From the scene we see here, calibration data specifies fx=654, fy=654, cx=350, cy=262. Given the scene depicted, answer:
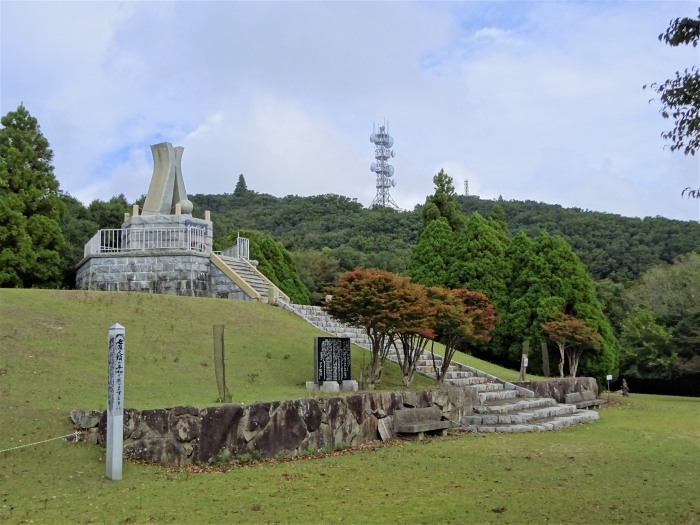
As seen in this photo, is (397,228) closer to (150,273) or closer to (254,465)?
(150,273)

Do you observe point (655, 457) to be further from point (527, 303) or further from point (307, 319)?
point (527, 303)

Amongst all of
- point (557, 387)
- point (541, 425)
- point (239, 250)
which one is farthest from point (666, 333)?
point (239, 250)

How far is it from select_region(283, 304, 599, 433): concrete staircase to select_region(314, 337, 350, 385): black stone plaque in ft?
9.72

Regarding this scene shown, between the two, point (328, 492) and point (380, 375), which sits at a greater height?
point (380, 375)

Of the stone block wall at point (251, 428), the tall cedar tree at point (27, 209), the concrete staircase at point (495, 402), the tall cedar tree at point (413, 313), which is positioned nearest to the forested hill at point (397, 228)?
the tall cedar tree at point (27, 209)

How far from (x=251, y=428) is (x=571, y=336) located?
712 inches

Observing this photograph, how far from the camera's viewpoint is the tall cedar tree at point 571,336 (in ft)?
81.5

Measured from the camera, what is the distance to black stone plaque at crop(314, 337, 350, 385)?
13742 millimetres

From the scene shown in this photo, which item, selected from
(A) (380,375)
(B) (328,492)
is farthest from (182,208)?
(B) (328,492)

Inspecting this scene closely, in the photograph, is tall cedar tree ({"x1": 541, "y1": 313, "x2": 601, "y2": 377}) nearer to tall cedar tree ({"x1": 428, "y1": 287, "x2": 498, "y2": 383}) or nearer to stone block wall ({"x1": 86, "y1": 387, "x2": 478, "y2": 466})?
tall cedar tree ({"x1": 428, "y1": 287, "x2": 498, "y2": 383})

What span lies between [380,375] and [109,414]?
8679 mm

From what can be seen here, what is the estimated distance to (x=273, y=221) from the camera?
61.2 metres

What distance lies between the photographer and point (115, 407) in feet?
27.1

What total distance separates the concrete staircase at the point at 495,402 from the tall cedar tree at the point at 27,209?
9059 mm
